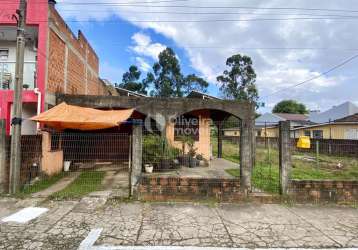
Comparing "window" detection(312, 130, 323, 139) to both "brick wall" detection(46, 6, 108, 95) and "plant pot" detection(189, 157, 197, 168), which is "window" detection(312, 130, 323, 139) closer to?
"plant pot" detection(189, 157, 197, 168)

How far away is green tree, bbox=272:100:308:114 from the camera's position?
6462 centimetres

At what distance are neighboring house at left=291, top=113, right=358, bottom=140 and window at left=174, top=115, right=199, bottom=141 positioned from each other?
289 inches

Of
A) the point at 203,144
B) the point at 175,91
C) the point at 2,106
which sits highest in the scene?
the point at 175,91

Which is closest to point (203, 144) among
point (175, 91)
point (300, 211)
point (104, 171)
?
point (104, 171)

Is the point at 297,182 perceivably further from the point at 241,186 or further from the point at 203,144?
the point at 203,144

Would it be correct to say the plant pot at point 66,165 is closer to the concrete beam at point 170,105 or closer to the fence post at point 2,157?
the concrete beam at point 170,105

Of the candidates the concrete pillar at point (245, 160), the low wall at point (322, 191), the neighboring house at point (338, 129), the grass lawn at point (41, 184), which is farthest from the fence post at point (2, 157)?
the neighboring house at point (338, 129)

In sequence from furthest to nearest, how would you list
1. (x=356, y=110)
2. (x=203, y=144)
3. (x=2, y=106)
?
(x=356, y=110), (x=203, y=144), (x=2, y=106)

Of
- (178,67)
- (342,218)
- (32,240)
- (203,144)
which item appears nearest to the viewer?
(32,240)

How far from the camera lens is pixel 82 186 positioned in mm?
8336

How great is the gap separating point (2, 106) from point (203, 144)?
8704 millimetres

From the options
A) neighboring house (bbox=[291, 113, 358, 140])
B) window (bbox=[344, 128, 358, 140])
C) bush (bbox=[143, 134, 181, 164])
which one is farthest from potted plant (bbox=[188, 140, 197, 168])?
window (bbox=[344, 128, 358, 140])

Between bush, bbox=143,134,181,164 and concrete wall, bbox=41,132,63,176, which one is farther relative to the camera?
bush, bbox=143,134,181,164

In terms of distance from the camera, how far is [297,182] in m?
7.19
